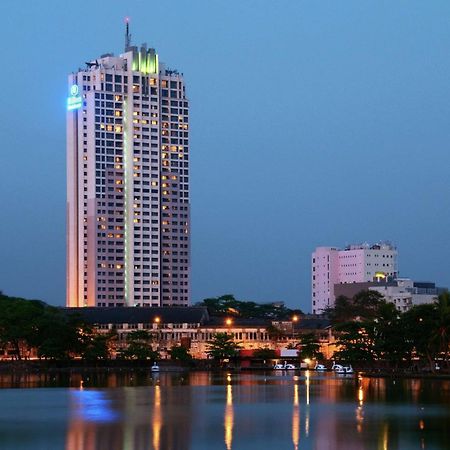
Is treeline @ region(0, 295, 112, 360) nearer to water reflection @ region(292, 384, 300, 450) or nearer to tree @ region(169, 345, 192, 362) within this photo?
tree @ region(169, 345, 192, 362)

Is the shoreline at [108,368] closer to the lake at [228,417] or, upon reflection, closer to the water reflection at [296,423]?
the lake at [228,417]

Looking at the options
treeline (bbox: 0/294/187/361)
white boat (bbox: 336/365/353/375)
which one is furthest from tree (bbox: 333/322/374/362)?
treeline (bbox: 0/294/187/361)

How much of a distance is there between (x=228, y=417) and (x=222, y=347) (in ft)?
366

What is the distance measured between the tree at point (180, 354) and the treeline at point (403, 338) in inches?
1156

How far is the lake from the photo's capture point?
62.4 m

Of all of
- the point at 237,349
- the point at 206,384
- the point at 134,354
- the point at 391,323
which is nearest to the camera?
the point at 206,384

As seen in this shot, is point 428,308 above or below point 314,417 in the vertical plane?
above

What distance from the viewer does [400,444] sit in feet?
200

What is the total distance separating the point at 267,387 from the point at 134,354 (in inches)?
2628

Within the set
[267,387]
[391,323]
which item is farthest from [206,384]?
[391,323]

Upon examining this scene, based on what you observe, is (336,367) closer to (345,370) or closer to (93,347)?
(345,370)

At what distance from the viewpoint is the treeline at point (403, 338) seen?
5236 inches

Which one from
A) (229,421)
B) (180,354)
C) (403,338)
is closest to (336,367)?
(403,338)

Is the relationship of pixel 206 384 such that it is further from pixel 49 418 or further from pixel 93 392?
pixel 49 418
